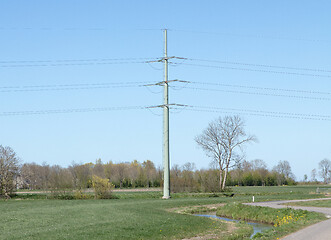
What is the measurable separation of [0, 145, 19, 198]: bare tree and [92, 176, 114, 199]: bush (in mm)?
13430

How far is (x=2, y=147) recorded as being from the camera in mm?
59625

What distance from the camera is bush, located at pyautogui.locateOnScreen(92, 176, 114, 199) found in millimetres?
52469

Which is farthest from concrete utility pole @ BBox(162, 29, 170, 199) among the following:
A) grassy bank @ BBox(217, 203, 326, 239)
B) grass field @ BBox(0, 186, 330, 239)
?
grass field @ BBox(0, 186, 330, 239)

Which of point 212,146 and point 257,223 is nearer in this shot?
point 257,223

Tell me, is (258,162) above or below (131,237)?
above

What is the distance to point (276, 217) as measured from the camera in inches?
1210

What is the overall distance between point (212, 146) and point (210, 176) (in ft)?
43.6

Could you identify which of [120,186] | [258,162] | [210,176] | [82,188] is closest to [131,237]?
[82,188]

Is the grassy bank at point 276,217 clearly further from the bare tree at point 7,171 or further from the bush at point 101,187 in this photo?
the bare tree at point 7,171

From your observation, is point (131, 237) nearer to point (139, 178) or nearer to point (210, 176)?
point (210, 176)

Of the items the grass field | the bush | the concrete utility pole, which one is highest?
the concrete utility pole

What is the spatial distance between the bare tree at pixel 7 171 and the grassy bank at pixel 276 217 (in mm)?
33086

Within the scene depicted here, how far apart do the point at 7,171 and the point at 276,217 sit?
1592 inches

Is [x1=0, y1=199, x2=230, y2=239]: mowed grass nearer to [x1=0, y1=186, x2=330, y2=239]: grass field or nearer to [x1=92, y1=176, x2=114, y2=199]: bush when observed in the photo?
[x1=0, y1=186, x2=330, y2=239]: grass field
